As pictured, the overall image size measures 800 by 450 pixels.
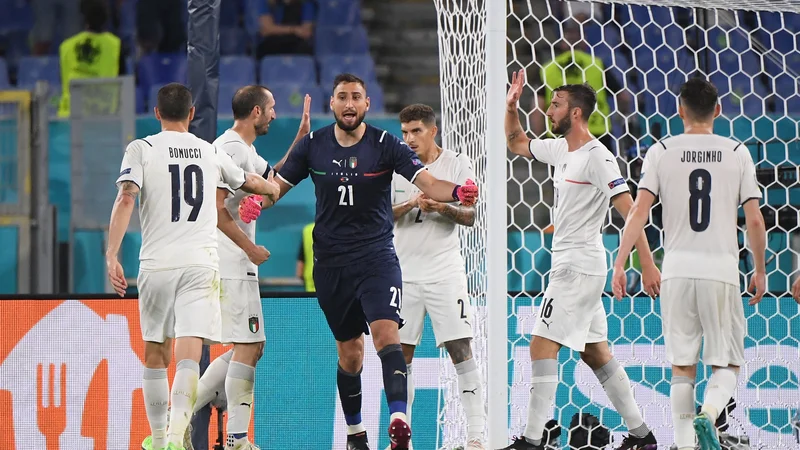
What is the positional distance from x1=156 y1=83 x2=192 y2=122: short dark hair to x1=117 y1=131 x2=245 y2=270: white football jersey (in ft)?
0.33

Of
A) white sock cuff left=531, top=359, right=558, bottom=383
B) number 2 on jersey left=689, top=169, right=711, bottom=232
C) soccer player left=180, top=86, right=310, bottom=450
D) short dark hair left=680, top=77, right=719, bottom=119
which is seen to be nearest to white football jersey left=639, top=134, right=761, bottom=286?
number 2 on jersey left=689, top=169, right=711, bottom=232

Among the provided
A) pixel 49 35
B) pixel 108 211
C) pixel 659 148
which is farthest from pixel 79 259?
pixel 659 148

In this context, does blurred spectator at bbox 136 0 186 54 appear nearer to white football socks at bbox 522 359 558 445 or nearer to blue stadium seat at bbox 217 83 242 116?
blue stadium seat at bbox 217 83 242 116

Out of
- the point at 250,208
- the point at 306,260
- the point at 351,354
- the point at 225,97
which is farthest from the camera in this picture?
the point at 225,97

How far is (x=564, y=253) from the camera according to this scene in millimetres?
6258

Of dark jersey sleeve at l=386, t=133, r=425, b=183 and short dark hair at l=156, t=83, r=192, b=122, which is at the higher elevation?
short dark hair at l=156, t=83, r=192, b=122

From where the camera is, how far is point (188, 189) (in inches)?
239

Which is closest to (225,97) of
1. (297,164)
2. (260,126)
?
(260,126)

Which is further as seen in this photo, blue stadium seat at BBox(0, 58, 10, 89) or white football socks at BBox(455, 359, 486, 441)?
blue stadium seat at BBox(0, 58, 10, 89)

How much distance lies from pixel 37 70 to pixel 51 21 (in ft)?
3.19

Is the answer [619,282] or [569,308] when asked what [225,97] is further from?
[619,282]

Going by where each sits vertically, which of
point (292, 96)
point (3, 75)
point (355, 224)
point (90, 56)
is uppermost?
point (90, 56)

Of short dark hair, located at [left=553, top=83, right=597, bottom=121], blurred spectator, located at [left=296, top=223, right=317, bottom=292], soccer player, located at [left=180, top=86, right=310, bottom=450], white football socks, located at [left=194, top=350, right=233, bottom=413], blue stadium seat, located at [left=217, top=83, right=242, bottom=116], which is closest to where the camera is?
short dark hair, located at [left=553, top=83, right=597, bottom=121]

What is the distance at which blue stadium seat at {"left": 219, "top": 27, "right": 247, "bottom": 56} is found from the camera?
13227 mm
